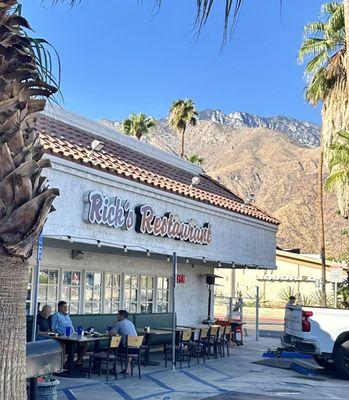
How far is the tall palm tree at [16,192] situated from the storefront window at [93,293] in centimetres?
1320

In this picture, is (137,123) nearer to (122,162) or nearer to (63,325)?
(122,162)

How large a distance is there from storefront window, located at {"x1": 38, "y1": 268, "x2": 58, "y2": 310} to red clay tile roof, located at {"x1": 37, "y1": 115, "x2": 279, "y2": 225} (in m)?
3.09

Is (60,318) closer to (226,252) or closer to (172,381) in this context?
(172,381)

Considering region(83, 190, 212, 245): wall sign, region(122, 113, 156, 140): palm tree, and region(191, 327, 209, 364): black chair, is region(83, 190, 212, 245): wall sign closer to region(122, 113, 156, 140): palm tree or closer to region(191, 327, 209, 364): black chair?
region(191, 327, 209, 364): black chair

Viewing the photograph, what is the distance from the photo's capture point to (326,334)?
580 inches

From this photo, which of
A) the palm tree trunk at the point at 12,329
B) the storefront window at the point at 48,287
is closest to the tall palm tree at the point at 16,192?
the palm tree trunk at the point at 12,329

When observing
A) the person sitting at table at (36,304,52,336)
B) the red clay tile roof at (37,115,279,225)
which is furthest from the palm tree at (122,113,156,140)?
the person sitting at table at (36,304,52,336)

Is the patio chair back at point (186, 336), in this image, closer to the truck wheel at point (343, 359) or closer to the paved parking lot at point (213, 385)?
the paved parking lot at point (213, 385)

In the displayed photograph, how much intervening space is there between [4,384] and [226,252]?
1696 cm

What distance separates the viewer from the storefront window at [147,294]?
749 inches

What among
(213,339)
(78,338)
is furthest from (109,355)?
(213,339)

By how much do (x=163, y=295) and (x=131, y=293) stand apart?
6.20 ft

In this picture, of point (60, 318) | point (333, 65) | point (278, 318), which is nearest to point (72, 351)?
point (60, 318)

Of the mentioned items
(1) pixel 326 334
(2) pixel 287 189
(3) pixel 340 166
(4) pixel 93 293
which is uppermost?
(2) pixel 287 189
